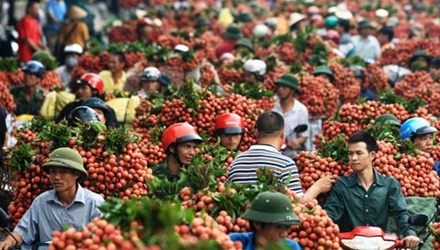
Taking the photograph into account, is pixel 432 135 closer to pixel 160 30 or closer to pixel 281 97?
pixel 281 97

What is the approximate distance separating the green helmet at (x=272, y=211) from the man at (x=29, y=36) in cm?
1416

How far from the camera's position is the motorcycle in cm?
904

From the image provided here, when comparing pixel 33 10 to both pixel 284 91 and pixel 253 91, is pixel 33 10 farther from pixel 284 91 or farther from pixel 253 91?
pixel 253 91

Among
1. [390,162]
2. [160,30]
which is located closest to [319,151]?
[390,162]

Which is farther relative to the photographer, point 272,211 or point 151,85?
point 151,85

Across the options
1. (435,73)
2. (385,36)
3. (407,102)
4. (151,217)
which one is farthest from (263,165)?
(385,36)

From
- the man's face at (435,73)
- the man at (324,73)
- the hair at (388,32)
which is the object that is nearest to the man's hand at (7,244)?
the man at (324,73)

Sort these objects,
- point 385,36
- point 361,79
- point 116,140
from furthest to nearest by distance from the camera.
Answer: point 385,36
point 361,79
point 116,140

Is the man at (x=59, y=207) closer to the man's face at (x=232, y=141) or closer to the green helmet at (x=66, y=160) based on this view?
the green helmet at (x=66, y=160)

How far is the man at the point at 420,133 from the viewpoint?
461 inches

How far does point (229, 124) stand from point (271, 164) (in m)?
2.03

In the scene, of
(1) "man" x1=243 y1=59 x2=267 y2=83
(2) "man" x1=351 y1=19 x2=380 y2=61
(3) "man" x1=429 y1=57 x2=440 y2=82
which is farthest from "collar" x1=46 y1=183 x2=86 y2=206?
(2) "man" x1=351 y1=19 x2=380 y2=61

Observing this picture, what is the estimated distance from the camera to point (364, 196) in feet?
32.5

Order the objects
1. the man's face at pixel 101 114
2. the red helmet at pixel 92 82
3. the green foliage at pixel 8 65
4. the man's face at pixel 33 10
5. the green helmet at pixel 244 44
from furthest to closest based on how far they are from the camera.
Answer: the man's face at pixel 33 10 → the green helmet at pixel 244 44 → the green foliage at pixel 8 65 → the red helmet at pixel 92 82 → the man's face at pixel 101 114
